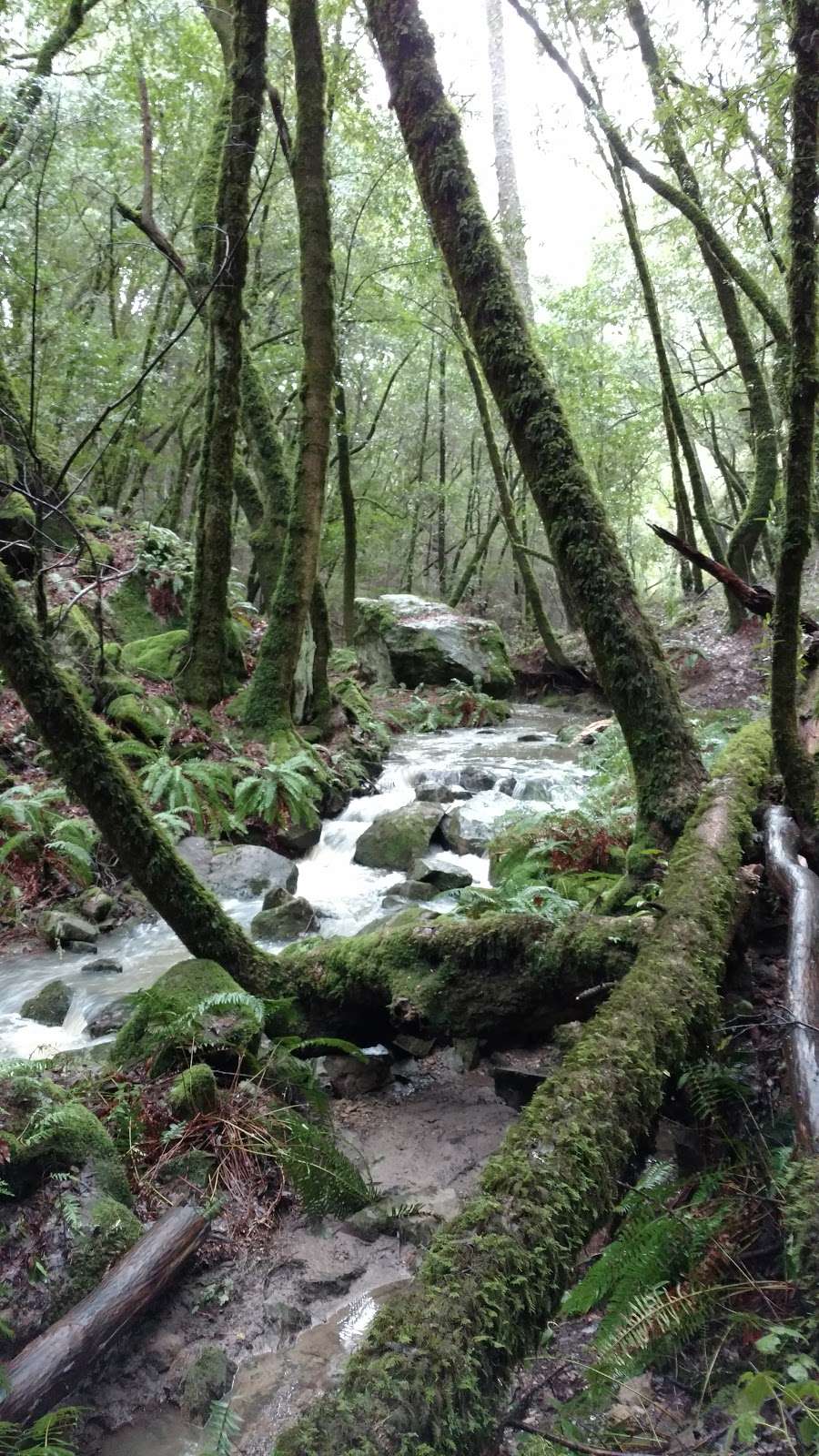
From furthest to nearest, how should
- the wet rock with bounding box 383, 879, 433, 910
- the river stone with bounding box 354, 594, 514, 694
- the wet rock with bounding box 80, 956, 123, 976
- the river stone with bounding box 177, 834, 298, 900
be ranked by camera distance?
the river stone with bounding box 354, 594, 514, 694 → the river stone with bounding box 177, 834, 298, 900 → the wet rock with bounding box 383, 879, 433, 910 → the wet rock with bounding box 80, 956, 123, 976

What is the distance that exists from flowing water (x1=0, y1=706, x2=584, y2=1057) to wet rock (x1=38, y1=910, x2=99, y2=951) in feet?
0.35

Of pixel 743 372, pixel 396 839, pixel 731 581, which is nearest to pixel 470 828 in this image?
pixel 396 839

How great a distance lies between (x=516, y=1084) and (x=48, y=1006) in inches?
124

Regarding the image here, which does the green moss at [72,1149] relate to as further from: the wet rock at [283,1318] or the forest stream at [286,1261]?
the wet rock at [283,1318]

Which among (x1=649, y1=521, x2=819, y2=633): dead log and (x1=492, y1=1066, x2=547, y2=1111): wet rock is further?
(x1=649, y1=521, x2=819, y2=633): dead log

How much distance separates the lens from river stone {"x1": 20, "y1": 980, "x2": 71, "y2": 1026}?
205 inches

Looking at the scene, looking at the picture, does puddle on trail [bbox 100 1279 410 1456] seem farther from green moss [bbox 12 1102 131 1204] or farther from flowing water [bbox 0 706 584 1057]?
flowing water [bbox 0 706 584 1057]

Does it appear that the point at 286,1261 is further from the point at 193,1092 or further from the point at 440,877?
the point at 440,877

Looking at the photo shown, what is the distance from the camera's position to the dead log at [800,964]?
7.77 feet

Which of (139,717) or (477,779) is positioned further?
(477,779)

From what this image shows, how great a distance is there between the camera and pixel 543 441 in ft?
16.6

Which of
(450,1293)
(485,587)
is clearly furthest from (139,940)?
(485,587)

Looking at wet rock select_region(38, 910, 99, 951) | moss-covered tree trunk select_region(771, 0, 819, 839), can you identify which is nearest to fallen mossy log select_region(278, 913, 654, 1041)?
moss-covered tree trunk select_region(771, 0, 819, 839)

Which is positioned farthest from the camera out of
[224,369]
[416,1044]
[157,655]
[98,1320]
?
[157,655]
